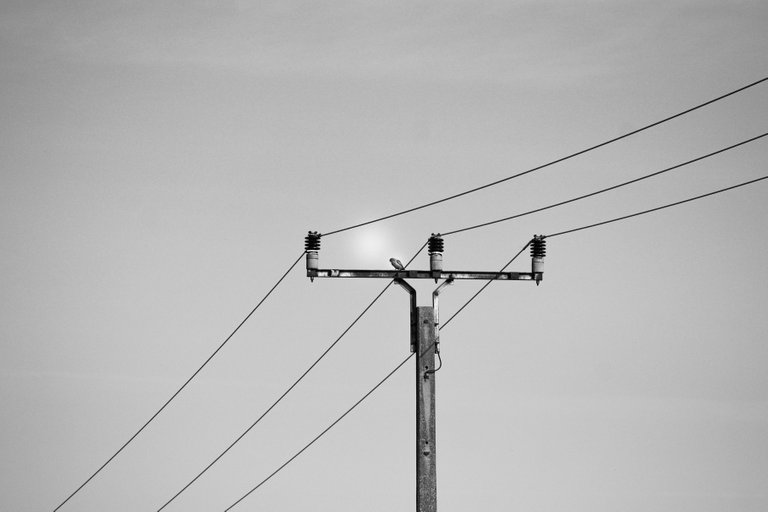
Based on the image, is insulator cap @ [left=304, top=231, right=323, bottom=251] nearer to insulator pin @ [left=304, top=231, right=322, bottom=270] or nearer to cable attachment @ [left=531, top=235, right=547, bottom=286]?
insulator pin @ [left=304, top=231, right=322, bottom=270]

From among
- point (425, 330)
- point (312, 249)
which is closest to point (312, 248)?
point (312, 249)

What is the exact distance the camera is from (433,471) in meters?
18.4

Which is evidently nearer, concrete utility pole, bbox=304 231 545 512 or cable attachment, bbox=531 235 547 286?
concrete utility pole, bbox=304 231 545 512

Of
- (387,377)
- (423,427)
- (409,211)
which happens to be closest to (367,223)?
(409,211)

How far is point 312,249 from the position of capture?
20.2 metres

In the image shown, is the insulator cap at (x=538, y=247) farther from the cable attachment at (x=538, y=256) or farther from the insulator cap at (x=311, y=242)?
the insulator cap at (x=311, y=242)

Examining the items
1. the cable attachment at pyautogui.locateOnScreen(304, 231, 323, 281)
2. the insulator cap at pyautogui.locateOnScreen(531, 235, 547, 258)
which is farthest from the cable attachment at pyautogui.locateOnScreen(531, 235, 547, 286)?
the cable attachment at pyautogui.locateOnScreen(304, 231, 323, 281)

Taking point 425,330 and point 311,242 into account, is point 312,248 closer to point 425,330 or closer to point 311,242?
point 311,242

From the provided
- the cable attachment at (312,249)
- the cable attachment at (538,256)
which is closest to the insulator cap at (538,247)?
the cable attachment at (538,256)

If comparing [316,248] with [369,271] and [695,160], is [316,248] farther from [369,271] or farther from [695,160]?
[695,160]

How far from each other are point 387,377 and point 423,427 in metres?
4.93

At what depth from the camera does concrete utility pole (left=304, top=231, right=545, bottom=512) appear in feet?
60.2

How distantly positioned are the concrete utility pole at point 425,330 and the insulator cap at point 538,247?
0.93 feet

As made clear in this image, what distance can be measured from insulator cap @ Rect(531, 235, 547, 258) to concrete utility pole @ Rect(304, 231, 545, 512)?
0.28 meters
